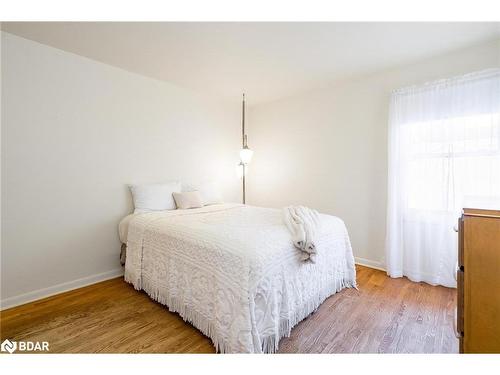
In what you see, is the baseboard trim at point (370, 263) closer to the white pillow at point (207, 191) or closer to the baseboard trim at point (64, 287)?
the baseboard trim at point (64, 287)

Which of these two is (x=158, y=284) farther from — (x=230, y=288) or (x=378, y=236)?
(x=378, y=236)

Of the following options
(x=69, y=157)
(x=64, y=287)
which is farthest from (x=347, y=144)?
(x=64, y=287)

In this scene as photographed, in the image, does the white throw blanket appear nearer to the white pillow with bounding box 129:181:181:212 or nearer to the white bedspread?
the white bedspread

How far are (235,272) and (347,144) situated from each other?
2478mm

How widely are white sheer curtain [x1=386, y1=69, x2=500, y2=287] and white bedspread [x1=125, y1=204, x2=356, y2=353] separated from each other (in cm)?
87

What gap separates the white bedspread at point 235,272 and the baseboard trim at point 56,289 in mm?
431

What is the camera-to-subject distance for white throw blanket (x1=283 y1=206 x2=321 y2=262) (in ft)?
5.74

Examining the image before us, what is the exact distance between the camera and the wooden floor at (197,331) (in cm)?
158

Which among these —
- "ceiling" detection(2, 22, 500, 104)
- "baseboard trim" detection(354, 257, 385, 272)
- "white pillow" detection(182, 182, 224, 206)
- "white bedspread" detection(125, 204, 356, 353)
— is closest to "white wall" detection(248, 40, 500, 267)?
"baseboard trim" detection(354, 257, 385, 272)

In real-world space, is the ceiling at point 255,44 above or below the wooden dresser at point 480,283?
above

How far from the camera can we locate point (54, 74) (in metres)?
2.31

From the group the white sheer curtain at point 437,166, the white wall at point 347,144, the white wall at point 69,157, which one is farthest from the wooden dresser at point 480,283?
the white wall at point 69,157
